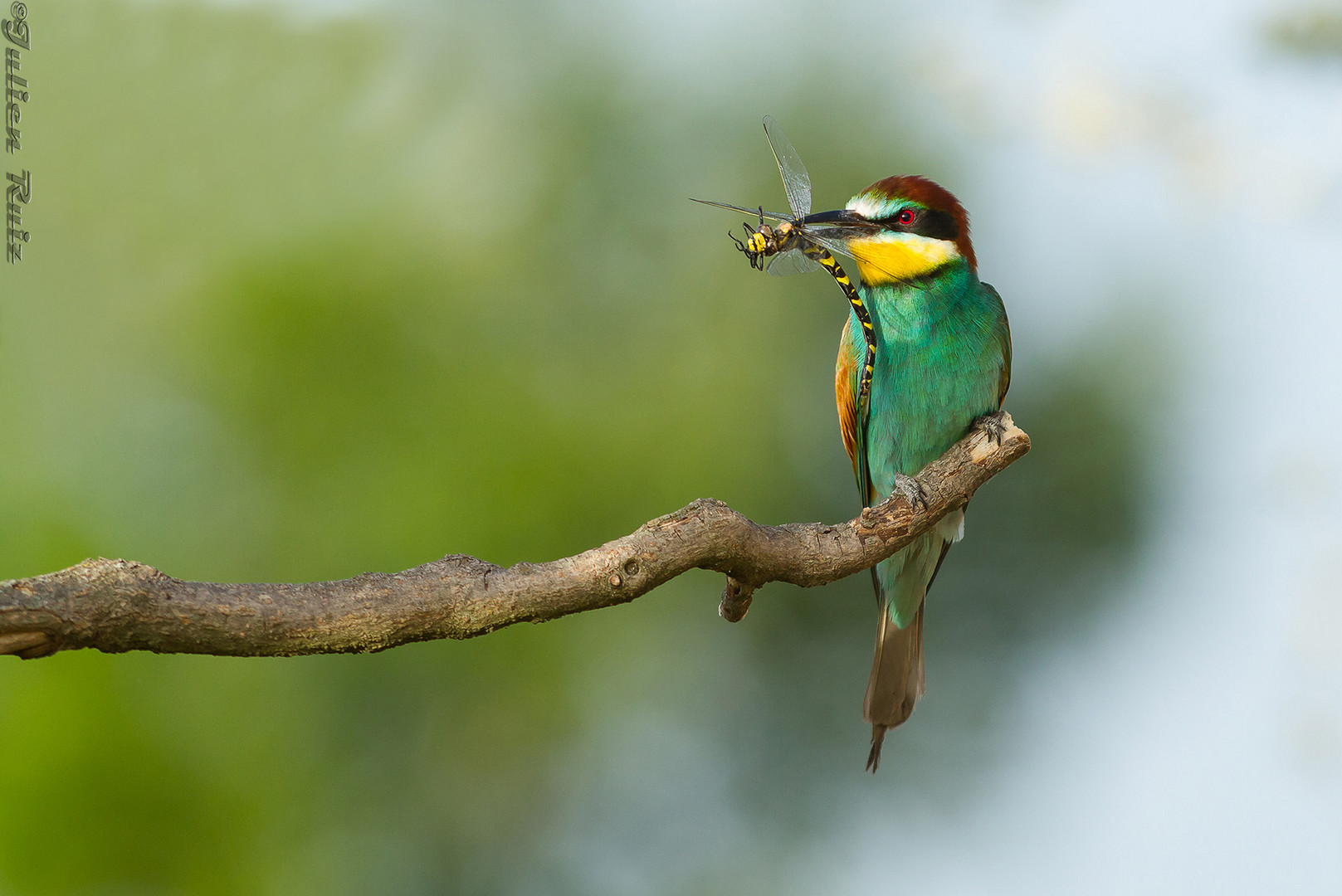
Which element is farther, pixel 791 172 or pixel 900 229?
pixel 791 172

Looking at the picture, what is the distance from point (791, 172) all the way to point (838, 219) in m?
0.21

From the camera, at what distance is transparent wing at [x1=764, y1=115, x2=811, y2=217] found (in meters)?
2.44

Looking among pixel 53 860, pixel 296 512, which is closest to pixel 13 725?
pixel 53 860

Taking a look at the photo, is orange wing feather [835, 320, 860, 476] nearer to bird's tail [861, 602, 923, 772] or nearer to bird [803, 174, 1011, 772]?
bird [803, 174, 1011, 772]

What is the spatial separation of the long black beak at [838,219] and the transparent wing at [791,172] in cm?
9

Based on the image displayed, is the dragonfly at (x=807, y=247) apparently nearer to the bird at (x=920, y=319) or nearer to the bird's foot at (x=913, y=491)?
the bird at (x=920, y=319)

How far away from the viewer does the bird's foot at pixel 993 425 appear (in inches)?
79.1

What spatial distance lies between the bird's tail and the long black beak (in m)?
0.94

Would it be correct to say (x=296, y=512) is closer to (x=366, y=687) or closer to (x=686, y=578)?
(x=366, y=687)

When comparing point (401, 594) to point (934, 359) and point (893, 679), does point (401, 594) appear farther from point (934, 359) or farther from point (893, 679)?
point (893, 679)

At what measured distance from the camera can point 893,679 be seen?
8.32ft

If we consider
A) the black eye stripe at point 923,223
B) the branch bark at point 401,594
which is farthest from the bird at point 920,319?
the branch bark at point 401,594

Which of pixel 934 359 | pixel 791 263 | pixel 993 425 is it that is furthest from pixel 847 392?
pixel 993 425

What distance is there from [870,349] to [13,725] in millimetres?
4275
